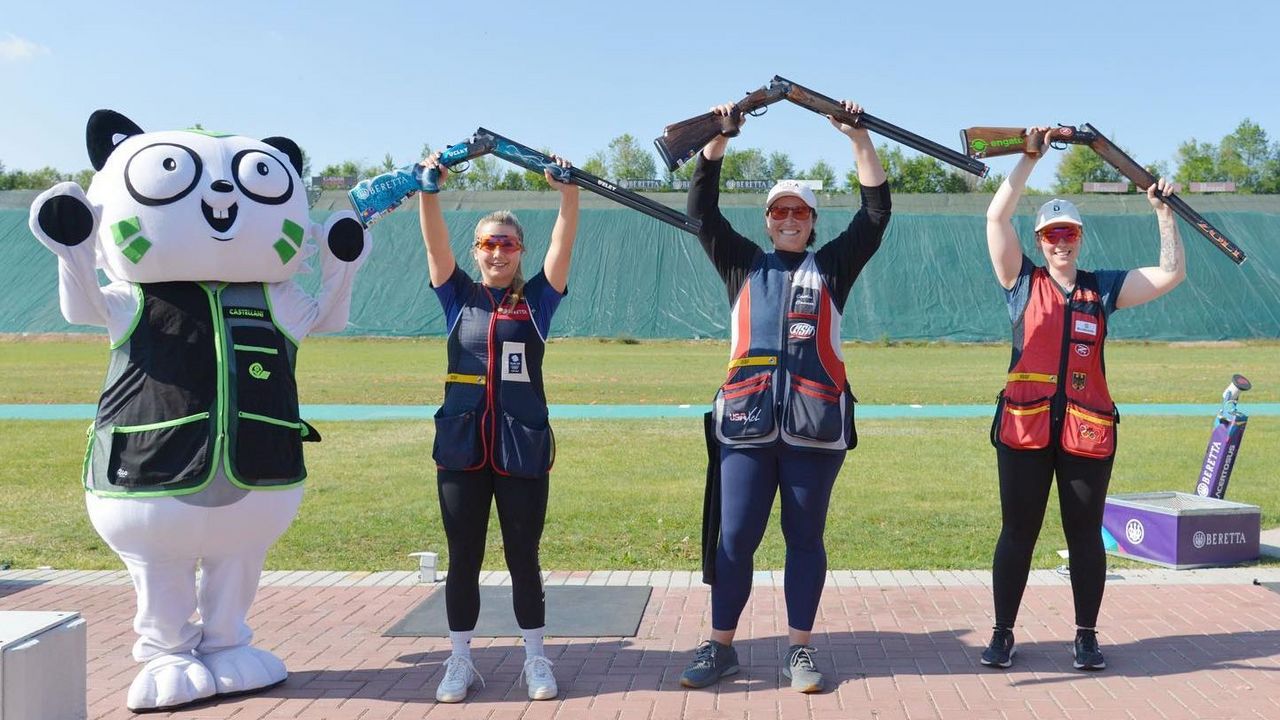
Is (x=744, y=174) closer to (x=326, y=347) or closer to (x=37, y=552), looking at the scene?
(x=326, y=347)

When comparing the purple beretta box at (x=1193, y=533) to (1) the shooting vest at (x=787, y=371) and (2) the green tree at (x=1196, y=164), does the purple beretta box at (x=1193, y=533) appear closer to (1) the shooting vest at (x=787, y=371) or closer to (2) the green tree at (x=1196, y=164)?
(1) the shooting vest at (x=787, y=371)

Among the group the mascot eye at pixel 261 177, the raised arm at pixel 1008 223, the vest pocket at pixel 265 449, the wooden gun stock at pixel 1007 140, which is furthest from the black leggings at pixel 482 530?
the wooden gun stock at pixel 1007 140

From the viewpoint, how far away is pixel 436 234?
4.73m

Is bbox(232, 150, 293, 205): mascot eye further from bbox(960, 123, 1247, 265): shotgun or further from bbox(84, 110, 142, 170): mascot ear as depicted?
bbox(960, 123, 1247, 265): shotgun

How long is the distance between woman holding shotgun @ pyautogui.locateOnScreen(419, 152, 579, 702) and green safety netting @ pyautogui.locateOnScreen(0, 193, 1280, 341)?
31897mm

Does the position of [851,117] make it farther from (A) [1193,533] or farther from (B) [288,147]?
(A) [1193,533]

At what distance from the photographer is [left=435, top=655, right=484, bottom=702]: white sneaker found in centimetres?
457

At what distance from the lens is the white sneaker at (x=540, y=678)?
4.58 metres

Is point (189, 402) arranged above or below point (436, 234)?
below

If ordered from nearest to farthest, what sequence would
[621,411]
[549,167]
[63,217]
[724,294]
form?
[63,217] < [549,167] < [621,411] < [724,294]

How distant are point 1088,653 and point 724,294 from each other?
35.8 m

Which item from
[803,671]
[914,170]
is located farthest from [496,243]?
[914,170]

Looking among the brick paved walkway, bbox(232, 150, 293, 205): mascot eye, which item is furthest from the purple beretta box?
bbox(232, 150, 293, 205): mascot eye

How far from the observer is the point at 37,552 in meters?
7.45
